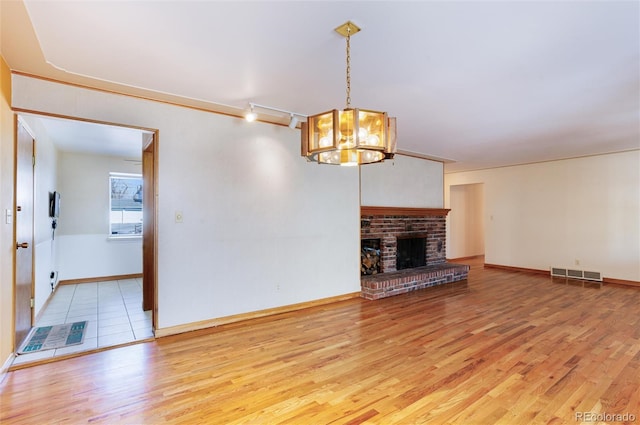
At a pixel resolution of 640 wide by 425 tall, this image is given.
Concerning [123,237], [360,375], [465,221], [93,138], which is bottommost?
[360,375]

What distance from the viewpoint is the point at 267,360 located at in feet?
9.06

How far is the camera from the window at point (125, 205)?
6.23m

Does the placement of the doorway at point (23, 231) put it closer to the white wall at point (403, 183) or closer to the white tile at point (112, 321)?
the white tile at point (112, 321)

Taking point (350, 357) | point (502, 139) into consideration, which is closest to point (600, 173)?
point (502, 139)

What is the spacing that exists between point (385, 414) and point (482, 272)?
5.91m

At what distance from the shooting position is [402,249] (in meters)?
6.16

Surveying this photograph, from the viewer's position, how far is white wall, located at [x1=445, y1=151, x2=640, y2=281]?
5801mm

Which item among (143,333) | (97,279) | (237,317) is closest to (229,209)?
(237,317)

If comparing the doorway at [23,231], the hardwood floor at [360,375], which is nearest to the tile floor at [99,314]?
the hardwood floor at [360,375]

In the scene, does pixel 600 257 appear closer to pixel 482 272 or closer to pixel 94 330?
pixel 482 272

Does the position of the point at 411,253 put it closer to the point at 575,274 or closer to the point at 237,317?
the point at 575,274

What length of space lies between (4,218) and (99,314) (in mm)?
1979

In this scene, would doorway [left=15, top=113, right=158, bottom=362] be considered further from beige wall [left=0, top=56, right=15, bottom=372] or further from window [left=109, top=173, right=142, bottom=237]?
beige wall [left=0, top=56, right=15, bottom=372]

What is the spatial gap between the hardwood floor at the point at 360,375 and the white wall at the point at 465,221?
4.80m
